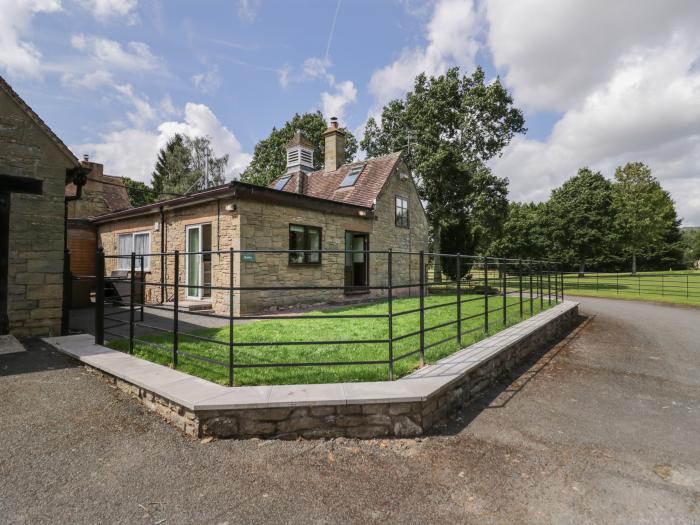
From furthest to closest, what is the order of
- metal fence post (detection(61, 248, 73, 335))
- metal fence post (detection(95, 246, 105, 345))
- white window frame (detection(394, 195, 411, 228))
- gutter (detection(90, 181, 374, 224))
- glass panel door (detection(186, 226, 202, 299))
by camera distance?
white window frame (detection(394, 195, 411, 228)) → glass panel door (detection(186, 226, 202, 299)) → gutter (detection(90, 181, 374, 224)) → metal fence post (detection(61, 248, 73, 335)) → metal fence post (detection(95, 246, 105, 345))

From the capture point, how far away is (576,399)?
4848 millimetres

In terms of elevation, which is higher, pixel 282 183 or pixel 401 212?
A: pixel 282 183

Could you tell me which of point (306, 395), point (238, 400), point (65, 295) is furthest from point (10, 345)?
point (306, 395)

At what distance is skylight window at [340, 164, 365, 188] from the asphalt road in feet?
44.9

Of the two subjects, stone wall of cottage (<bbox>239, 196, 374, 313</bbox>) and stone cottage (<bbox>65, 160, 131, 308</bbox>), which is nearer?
stone wall of cottage (<bbox>239, 196, 374, 313</bbox>)

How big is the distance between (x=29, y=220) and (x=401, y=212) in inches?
538

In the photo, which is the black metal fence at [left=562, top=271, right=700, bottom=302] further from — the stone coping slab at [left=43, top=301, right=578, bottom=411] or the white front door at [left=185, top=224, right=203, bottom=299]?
the white front door at [left=185, top=224, right=203, bottom=299]

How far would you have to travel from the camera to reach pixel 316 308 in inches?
452

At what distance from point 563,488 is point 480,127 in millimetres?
24748

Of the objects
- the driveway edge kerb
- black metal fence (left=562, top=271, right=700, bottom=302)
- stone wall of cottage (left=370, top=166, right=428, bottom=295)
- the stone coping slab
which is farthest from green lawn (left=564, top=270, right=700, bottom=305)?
the driveway edge kerb

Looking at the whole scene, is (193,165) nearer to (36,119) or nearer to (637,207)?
(36,119)

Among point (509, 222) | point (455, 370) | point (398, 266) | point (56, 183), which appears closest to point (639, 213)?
point (509, 222)

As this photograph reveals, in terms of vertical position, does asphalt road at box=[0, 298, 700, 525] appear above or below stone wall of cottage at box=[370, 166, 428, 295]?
below

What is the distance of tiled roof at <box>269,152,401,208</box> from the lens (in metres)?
15.9
